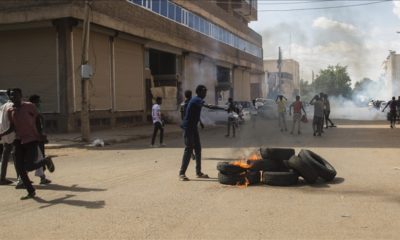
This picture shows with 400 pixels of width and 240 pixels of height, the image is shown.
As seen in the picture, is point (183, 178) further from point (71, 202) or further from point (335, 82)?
point (335, 82)

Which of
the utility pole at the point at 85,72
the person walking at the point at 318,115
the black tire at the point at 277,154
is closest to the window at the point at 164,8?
the utility pole at the point at 85,72

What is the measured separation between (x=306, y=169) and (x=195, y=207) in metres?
2.53

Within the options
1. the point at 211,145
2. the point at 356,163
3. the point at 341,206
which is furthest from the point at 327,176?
the point at 211,145

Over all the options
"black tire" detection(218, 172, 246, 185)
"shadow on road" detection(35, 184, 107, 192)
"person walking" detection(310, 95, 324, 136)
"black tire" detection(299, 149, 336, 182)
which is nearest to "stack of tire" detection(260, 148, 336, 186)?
"black tire" detection(299, 149, 336, 182)

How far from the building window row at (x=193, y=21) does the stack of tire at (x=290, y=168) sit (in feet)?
67.1

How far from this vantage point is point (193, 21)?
38688 mm

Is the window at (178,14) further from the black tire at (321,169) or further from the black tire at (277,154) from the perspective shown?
the black tire at (321,169)

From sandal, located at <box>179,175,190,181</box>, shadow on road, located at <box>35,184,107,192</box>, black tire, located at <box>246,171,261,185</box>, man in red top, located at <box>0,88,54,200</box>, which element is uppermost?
man in red top, located at <box>0,88,54,200</box>

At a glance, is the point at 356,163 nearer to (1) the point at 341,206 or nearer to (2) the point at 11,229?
(1) the point at 341,206

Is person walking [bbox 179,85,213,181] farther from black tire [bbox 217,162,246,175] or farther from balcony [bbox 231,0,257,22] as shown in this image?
balcony [bbox 231,0,257,22]

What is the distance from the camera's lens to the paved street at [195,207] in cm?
566

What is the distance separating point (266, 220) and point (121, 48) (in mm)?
21997

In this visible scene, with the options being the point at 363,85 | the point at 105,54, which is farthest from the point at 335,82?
the point at 105,54

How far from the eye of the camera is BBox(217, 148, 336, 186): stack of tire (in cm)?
856
